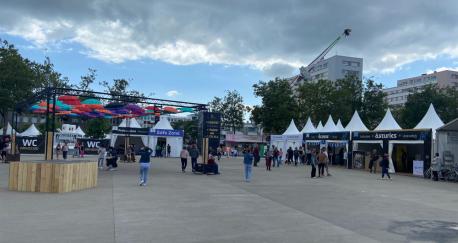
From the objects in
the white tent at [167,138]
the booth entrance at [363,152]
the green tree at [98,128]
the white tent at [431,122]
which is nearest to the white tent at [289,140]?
the booth entrance at [363,152]

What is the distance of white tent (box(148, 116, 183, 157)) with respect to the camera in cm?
4812

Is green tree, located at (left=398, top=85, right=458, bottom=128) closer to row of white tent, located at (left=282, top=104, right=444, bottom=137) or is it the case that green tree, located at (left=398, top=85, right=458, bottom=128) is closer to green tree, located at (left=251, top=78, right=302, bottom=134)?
green tree, located at (left=251, top=78, right=302, bottom=134)

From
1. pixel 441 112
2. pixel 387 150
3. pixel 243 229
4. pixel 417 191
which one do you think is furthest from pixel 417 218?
pixel 441 112

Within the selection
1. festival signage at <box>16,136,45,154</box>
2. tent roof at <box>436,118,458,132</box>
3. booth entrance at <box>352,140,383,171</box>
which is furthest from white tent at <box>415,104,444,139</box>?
festival signage at <box>16,136,45,154</box>

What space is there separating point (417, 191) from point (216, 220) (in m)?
11.0

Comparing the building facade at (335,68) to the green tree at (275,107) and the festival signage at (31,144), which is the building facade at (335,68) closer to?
the green tree at (275,107)

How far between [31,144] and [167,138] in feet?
44.5

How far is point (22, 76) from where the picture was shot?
163ft

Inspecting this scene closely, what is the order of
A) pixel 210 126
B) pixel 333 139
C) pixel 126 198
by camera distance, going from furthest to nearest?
1. pixel 333 139
2. pixel 210 126
3. pixel 126 198

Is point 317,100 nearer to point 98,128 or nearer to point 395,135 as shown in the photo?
point 98,128

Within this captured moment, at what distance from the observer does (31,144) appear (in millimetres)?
45594

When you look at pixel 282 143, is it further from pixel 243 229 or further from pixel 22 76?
pixel 243 229

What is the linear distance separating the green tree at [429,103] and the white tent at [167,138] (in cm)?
3060

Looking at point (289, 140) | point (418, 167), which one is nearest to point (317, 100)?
point (289, 140)
